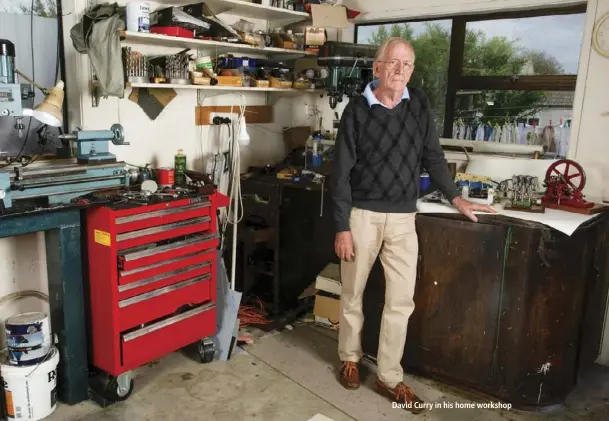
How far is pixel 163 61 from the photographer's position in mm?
2756

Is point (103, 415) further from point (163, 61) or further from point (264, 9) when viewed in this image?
point (264, 9)

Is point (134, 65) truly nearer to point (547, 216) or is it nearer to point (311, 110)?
point (311, 110)

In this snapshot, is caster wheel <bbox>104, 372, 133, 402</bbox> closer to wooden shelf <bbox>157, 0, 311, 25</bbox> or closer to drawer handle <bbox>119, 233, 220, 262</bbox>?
drawer handle <bbox>119, 233, 220, 262</bbox>

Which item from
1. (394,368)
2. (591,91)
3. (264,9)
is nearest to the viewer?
(394,368)

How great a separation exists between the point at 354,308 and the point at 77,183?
131 centimetres

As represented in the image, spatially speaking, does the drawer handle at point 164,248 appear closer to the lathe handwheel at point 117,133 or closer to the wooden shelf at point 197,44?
the lathe handwheel at point 117,133

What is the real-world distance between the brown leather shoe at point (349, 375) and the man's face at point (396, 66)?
1.27 metres

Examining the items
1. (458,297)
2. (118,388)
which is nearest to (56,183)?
(118,388)

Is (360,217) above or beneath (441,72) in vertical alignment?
beneath

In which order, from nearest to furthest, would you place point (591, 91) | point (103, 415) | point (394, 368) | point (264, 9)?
point (103, 415), point (394, 368), point (591, 91), point (264, 9)

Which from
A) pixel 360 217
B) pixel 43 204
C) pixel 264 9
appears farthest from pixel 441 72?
pixel 43 204

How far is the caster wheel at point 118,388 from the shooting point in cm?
229

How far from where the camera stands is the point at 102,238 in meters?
2.21

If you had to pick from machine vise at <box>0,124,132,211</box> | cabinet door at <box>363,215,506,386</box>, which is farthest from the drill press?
cabinet door at <box>363,215,506,386</box>
